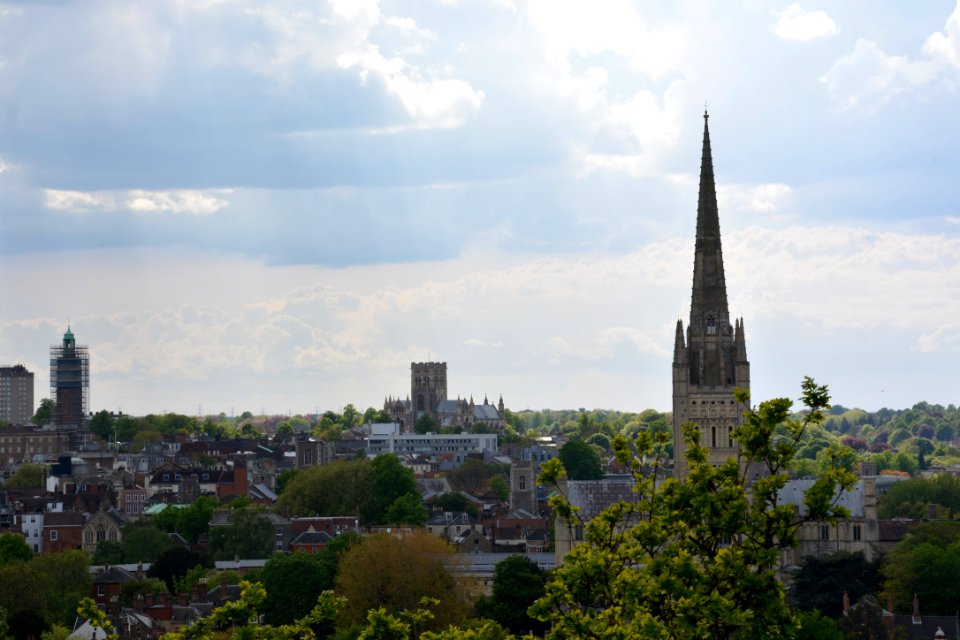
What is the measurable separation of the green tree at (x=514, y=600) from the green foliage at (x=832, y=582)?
12591 mm

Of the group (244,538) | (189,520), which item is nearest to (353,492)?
(189,520)

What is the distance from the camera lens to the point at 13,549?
405 ft

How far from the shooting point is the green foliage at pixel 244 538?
133 m

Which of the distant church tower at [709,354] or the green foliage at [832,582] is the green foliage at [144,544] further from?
the green foliage at [832,582]

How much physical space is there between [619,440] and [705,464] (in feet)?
7.49

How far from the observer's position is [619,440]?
37.7 metres

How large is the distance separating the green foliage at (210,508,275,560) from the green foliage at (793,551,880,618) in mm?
43904

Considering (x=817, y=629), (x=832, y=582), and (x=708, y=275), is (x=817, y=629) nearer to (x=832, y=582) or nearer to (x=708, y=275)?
(x=832, y=582)

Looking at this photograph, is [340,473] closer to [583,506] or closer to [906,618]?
[583,506]

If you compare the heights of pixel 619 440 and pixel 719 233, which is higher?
pixel 719 233

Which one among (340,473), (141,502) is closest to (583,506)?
(340,473)

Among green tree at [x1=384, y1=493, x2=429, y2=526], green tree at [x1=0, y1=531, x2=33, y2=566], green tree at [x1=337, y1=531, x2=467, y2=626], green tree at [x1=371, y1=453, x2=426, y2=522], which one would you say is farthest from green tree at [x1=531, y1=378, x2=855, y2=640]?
green tree at [x1=371, y1=453, x2=426, y2=522]

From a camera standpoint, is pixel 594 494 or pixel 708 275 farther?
pixel 594 494

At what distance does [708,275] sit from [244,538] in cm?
4196
